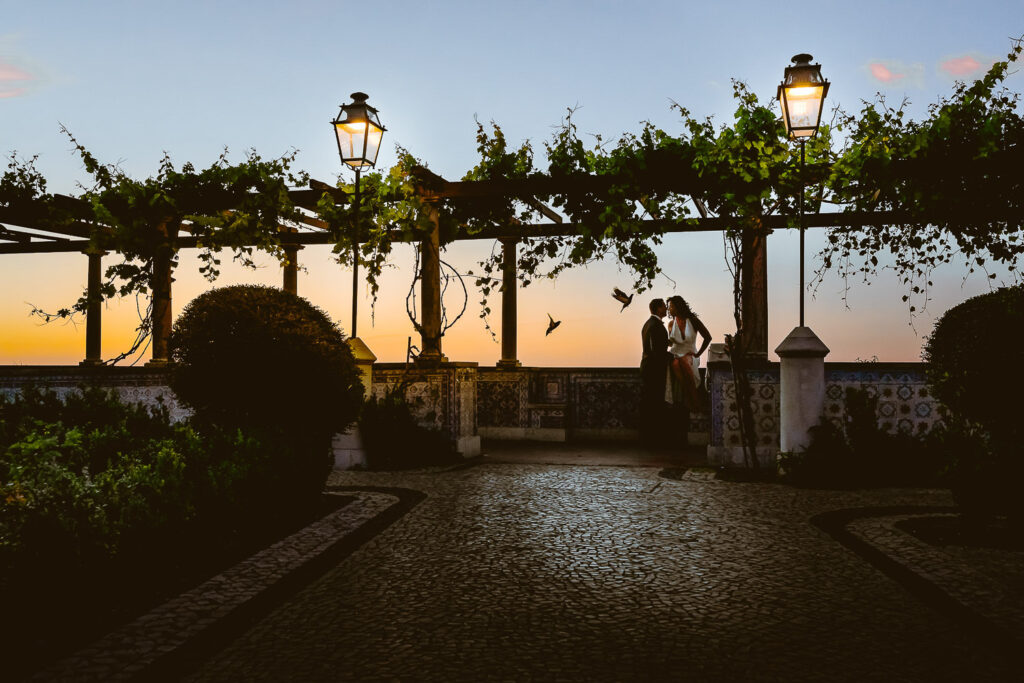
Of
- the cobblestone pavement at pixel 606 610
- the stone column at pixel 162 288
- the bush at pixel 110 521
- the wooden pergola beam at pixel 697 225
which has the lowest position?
the cobblestone pavement at pixel 606 610

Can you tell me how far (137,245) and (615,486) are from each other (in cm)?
848

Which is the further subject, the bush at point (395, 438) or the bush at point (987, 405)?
the bush at point (395, 438)

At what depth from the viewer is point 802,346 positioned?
9.40m

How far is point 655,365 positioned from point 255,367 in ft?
26.0

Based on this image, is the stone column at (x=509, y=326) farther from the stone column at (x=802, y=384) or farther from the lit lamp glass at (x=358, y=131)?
the stone column at (x=802, y=384)

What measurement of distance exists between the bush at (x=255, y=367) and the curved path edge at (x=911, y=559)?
430cm

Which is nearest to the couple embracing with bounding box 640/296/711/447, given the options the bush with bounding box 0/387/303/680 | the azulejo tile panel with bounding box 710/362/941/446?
the azulejo tile panel with bounding box 710/362/941/446

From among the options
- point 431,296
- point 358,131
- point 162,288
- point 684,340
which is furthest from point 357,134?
point 684,340

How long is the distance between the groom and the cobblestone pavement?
6714 millimetres

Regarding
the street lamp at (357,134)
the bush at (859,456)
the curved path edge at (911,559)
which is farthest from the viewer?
the street lamp at (357,134)

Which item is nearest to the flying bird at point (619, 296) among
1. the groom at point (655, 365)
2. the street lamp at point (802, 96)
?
the groom at point (655, 365)

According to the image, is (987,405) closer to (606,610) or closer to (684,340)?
(606,610)

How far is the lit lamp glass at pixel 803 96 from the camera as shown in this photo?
9117mm

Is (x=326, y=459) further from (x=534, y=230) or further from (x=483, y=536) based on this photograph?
(x=534, y=230)
